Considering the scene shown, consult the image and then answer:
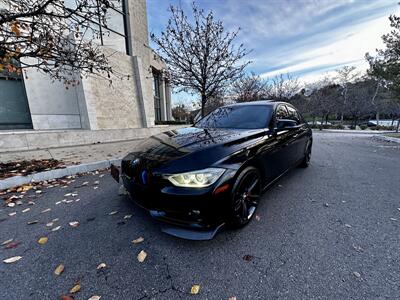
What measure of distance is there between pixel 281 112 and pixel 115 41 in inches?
501

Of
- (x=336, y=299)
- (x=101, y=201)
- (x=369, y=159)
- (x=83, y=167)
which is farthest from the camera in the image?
(x=369, y=159)

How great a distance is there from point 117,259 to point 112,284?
0.30 meters

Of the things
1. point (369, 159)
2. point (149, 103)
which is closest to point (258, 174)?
point (369, 159)

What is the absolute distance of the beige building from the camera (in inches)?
347

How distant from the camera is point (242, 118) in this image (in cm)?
332

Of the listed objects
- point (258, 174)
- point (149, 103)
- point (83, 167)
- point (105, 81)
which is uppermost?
point (105, 81)

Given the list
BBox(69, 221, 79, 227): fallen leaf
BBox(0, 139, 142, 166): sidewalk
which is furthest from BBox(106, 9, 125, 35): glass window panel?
BBox(69, 221, 79, 227): fallen leaf

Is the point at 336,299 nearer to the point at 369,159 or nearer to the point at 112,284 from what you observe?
the point at 112,284

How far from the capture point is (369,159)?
6156mm

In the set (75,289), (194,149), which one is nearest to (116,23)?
(194,149)

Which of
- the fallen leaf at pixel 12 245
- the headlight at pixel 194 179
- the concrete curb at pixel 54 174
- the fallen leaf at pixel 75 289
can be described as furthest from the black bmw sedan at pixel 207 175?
the concrete curb at pixel 54 174

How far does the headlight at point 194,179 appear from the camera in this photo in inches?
75.2

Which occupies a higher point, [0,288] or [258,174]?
[258,174]

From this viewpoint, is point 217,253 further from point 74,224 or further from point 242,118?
point 242,118
